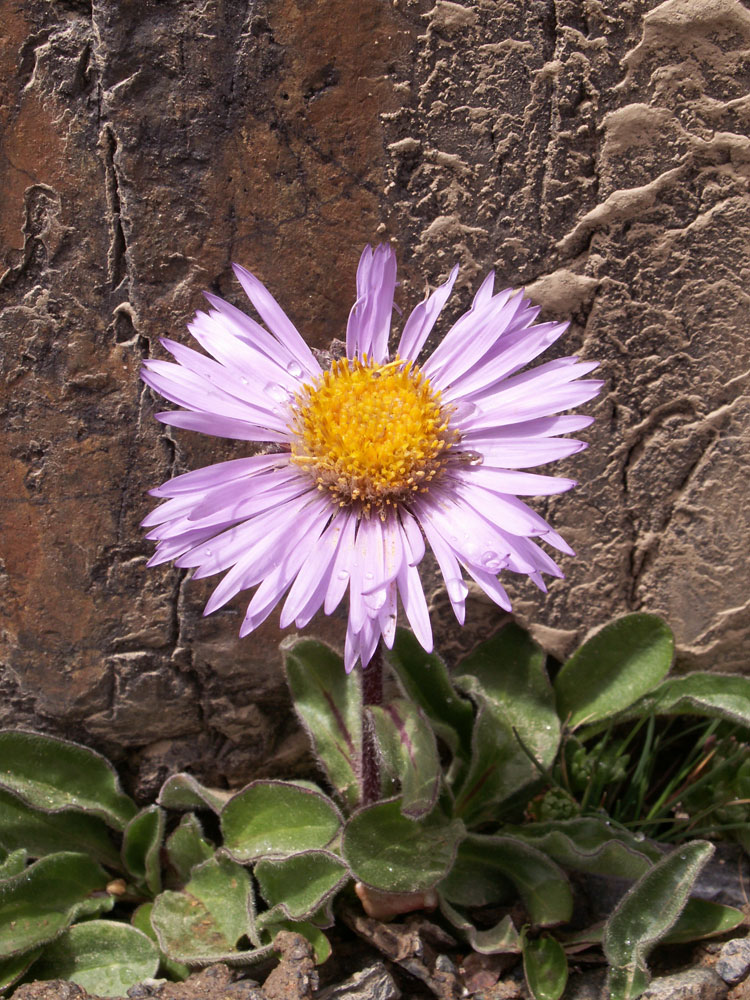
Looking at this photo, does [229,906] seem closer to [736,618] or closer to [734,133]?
[736,618]

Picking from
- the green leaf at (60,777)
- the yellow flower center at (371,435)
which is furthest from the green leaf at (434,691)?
the green leaf at (60,777)

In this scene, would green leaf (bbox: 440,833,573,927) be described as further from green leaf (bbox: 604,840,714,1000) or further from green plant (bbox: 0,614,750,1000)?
green leaf (bbox: 604,840,714,1000)

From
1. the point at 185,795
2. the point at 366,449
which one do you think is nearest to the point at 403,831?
the point at 185,795

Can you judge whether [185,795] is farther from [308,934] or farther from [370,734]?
[370,734]

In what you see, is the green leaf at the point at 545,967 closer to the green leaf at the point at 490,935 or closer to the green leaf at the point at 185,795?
the green leaf at the point at 490,935

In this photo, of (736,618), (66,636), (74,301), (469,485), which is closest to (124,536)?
(66,636)
